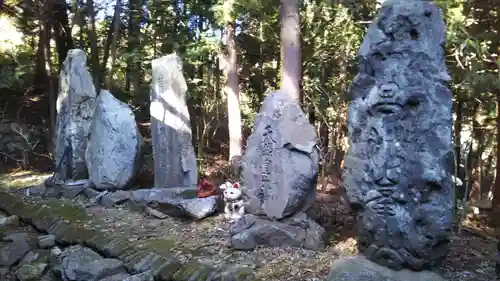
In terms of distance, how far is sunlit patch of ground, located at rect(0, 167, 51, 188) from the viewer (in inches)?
321

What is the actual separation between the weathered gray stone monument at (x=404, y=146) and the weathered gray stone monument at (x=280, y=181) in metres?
0.90

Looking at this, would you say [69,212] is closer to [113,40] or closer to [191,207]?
[191,207]

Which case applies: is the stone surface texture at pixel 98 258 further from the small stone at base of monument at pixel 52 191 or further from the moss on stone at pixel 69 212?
the small stone at base of monument at pixel 52 191

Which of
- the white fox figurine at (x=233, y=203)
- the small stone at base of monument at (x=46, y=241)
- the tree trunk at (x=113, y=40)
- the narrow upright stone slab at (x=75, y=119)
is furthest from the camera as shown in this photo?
the tree trunk at (x=113, y=40)

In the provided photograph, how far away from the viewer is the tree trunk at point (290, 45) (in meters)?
6.43

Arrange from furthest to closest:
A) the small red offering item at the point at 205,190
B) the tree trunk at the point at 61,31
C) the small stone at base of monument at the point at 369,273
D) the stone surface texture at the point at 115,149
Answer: the tree trunk at the point at 61,31 < the stone surface texture at the point at 115,149 < the small red offering item at the point at 205,190 < the small stone at base of monument at the point at 369,273

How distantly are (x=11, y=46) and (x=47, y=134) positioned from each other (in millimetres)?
2803

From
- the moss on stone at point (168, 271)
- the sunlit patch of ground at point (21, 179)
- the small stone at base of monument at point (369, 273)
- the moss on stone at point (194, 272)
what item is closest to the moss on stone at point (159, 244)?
the moss on stone at point (168, 271)

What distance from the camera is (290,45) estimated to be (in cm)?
644

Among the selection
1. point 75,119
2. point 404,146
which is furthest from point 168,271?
point 75,119

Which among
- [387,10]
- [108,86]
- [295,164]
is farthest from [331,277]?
[108,86]

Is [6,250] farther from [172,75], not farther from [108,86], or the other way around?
[108,86]

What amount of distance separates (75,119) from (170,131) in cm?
201

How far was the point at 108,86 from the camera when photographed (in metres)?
10.6
